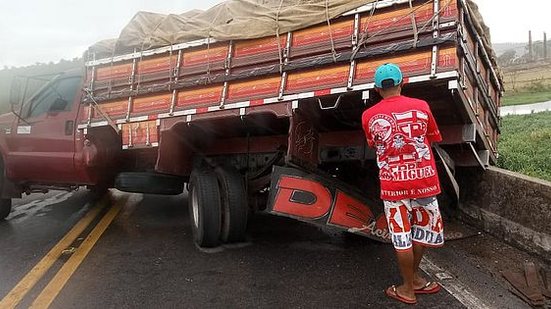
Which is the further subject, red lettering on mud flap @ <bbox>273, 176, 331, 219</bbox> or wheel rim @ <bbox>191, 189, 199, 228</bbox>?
wheel rim @ <bbox>191, 189, 199, 228</bbox>

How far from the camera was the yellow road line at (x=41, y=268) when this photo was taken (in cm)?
408

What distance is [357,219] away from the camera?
476 cm

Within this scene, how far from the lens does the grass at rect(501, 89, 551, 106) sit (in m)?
16.8

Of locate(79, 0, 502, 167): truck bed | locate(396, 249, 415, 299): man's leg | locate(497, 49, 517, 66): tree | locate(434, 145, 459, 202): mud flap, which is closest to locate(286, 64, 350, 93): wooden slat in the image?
locate(79, 0, 502, 167): truck bed

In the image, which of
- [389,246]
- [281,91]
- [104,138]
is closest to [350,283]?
[389,246]

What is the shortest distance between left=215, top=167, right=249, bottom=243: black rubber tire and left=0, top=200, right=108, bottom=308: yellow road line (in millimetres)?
1768

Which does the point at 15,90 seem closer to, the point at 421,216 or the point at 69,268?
the point at 69,268

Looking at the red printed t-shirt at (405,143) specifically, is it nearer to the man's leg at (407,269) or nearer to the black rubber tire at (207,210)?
the man's leg at (407,269)

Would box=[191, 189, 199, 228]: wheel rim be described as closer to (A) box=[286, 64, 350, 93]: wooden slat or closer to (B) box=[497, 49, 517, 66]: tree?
(A) box=[286, 64, 350, 93]: wooden slat

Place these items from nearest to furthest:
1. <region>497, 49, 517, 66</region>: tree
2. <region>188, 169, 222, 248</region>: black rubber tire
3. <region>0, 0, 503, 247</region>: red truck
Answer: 1. <region>0, 0, 503, 247</region>: red truck
2. <region>188, 169, 222, 248</region>: black rubber tire
3. <region>497, 49, 517, 66</region>: tree

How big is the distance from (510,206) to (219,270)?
2935 mm

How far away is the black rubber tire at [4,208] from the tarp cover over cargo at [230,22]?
2.65m

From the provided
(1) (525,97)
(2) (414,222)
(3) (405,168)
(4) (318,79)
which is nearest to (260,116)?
(4) (318,79)

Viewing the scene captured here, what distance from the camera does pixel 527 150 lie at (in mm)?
6961
